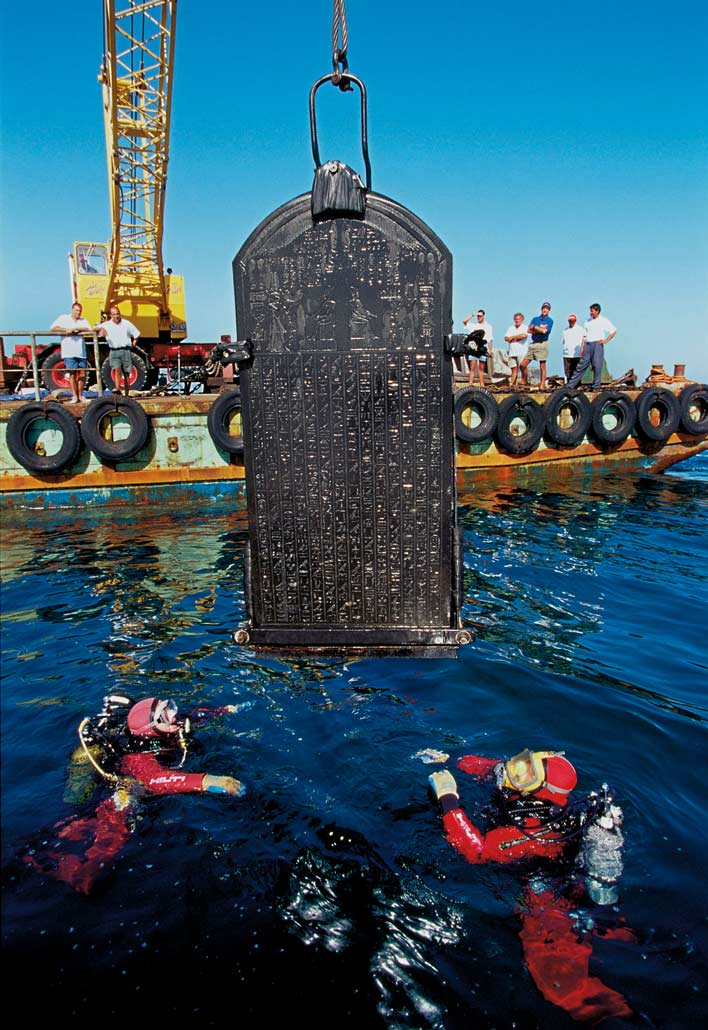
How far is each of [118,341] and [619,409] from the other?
1261cm

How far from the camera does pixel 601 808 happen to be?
14.0 feet

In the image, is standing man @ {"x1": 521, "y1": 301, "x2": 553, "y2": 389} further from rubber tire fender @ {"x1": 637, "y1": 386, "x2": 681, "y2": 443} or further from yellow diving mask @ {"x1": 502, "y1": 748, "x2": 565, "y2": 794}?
yellow diving mask @ {"x1": 502, "y1": 748, "x2": 565, "y2": 794}

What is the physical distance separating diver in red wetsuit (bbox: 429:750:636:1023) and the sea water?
0.33ft

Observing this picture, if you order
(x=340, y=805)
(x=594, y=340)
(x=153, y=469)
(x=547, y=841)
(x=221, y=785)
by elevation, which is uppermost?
(x=594, y=340)

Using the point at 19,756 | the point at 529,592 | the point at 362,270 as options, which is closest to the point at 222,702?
the point at 19,756

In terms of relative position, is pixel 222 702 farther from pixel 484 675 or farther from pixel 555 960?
pixel 555 960

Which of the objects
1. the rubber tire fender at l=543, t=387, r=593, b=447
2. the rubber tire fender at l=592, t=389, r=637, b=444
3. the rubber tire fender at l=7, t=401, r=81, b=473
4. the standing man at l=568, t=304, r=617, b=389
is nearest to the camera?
the rubber tire fender at l=7, t=401, r=81, b=473

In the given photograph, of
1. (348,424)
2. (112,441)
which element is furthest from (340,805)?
(112,441)

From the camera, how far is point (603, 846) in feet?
14.0

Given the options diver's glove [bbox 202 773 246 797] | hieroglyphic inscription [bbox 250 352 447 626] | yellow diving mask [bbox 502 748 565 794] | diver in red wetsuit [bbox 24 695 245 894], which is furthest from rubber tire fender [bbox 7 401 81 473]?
yellow diving mask [bbox 502 748 565 794]

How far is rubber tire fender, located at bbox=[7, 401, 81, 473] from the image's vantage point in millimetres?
13680

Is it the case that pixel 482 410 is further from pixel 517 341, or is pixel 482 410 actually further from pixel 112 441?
pixel 112 441

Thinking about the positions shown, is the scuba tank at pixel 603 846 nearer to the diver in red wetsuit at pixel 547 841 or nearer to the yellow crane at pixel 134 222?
the diver in red wetsuit at pixel 547 841

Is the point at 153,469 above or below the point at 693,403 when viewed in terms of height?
below
